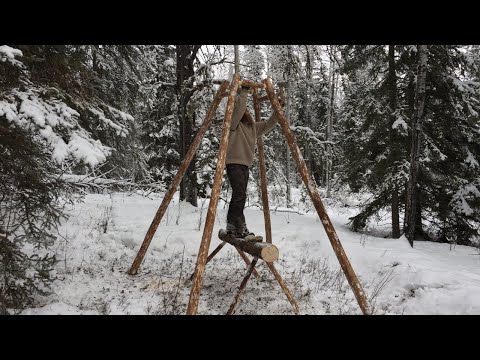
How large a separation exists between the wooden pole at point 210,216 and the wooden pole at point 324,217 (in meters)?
0.79

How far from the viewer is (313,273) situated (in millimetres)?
6320

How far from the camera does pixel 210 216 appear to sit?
13.2ft

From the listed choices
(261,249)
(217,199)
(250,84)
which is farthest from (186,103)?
(261,249)

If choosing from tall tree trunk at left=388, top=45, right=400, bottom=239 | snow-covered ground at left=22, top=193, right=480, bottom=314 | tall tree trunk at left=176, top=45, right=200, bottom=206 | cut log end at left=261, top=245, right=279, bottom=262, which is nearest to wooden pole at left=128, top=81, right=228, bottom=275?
snow-covered ground at left=22, top=193, right=480, bottom=314

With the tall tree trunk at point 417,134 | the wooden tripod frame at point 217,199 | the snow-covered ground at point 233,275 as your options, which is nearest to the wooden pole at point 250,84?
the wooden tripod frame at point 217,199

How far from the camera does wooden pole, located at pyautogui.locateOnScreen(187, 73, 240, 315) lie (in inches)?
146

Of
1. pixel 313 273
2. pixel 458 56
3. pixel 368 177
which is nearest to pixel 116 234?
pixel 313 273

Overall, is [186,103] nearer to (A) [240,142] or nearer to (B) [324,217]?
(A) [240,142]

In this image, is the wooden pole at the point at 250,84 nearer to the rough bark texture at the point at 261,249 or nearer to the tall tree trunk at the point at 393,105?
the rough bark texture at the point at 261,249

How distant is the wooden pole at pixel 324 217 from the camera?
4382mm

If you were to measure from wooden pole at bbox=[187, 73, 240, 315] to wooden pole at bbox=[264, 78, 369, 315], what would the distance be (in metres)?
0.79

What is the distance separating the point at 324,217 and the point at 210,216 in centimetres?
160

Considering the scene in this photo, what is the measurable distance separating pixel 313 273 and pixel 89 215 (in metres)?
5.28
